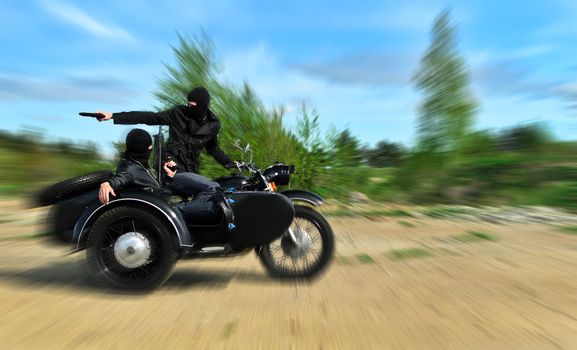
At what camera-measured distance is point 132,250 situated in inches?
188

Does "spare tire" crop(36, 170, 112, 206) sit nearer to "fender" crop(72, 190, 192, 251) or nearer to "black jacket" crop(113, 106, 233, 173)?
"fender" crop(72, 190, 192, 251)

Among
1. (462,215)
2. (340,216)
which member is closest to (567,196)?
(462,215)

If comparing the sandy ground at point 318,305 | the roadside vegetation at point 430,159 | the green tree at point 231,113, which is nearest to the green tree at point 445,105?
the roadside vegetation at point 430,159

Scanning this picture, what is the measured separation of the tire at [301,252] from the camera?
5094mm

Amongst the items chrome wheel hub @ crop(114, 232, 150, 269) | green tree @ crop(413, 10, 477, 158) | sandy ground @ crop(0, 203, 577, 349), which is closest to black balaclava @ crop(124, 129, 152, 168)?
chrome wheel hub @ crop(114, 232, 150, 269)

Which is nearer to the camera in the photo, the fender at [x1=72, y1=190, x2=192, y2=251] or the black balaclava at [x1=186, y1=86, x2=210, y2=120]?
the fender at [x1=72, y1=190, x2=192, y2=251]

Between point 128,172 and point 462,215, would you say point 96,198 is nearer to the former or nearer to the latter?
point 128,172

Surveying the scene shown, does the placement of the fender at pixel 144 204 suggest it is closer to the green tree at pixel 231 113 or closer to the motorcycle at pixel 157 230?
the motorcycle at pixel 157 230

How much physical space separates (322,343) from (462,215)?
990 cm

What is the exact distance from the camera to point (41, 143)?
22.3 m

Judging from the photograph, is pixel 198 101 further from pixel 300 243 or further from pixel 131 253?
pixel 300 243

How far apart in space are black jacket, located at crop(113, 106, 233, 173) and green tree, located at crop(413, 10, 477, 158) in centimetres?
1562

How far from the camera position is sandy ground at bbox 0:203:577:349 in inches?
138

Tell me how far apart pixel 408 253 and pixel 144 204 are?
136 inches
